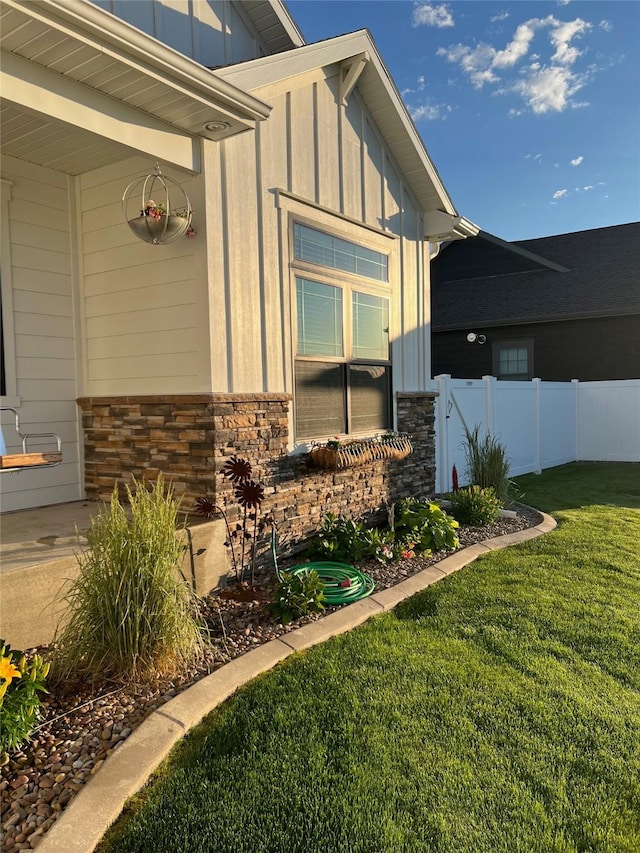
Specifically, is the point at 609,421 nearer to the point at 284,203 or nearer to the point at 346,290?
the point at 346,290

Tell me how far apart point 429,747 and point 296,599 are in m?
1.46

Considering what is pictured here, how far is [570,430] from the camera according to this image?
12.6m

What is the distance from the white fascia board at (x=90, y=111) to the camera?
3.00 metres

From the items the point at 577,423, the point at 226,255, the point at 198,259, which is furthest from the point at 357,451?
the point at 577,423

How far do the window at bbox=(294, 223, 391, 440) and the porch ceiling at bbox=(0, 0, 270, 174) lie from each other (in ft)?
4.67

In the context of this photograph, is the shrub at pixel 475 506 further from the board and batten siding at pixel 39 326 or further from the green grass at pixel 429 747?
the board and batten siding at pixel 39 326

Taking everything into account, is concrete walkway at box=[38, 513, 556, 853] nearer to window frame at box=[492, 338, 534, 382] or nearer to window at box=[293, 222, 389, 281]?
window at box=[293, 222, 389, 281]

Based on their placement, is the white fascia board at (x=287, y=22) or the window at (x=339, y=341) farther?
the white fascia board at (x=287, y=22)

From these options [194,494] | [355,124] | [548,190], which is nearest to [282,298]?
[194,494]

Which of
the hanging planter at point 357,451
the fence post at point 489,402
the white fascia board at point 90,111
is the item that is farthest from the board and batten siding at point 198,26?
the fence post at point 489,402

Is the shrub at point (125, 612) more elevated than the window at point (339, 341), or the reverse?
the window at point (339, 341)

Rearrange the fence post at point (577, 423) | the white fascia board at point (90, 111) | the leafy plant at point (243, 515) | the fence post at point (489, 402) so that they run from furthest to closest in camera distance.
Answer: the fence post at point (577, 423)
the fence post at point (489, 402)
the leafy plant at point (243, 515)
the white fascia board at point (90, 111)

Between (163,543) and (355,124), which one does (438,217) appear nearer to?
(355,124)

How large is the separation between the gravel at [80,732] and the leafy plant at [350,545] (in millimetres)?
1159
